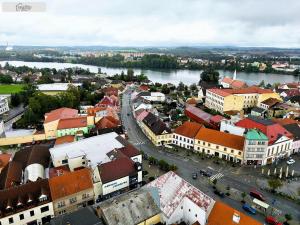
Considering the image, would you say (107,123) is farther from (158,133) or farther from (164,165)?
(164,165)

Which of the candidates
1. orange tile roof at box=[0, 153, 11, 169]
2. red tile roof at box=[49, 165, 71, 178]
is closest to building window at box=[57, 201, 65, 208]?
red tile roof at box=[49, 165, 71, 178]

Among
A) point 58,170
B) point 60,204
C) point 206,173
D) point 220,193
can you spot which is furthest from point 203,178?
point 58,170

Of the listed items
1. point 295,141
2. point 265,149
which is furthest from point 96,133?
point 295,141

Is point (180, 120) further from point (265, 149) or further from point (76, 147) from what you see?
point (76, 147)

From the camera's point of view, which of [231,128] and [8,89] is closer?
[231,128]

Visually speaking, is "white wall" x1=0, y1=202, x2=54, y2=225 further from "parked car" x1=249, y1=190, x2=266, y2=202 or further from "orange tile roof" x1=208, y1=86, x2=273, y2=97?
"orange tile roof" x1=208, y1=86, x2=273, y2=97

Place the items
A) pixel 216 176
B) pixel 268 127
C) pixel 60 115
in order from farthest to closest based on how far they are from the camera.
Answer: pixel 60 115 → pixel 268 127 → pixel 216 176
